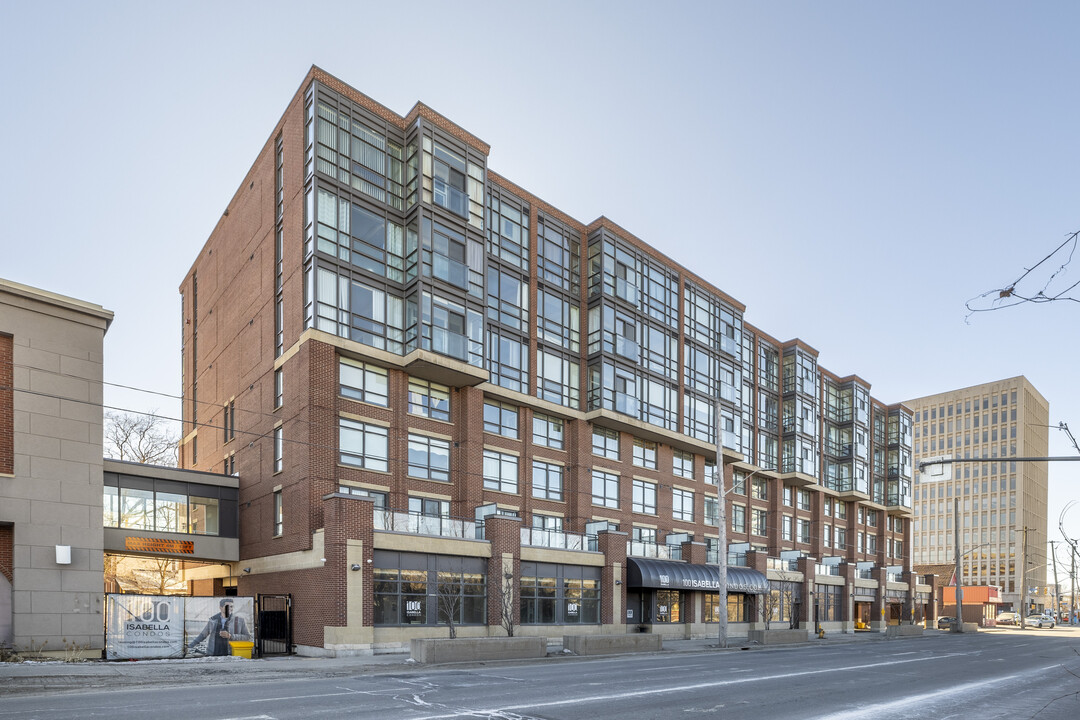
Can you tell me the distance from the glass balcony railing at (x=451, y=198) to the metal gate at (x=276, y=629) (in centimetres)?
1805

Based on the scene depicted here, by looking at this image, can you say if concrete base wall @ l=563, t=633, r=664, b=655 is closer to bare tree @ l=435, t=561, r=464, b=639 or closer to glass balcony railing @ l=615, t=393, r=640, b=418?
bare tree @ l=435, t=561, r=464, b=639

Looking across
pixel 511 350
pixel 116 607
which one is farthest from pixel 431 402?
pixel 116 607

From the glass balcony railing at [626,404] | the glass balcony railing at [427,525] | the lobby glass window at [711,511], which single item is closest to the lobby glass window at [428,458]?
the glass balcony railing at [427,525]

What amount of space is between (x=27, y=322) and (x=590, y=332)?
2737 cm

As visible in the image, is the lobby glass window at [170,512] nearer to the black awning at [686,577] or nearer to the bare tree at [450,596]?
the bare tree at [450,596]

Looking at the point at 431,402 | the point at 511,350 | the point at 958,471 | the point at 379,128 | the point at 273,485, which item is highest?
the point at 379,128

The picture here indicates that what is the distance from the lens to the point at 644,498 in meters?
49.0

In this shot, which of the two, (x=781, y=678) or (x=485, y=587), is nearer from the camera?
(x=781, y=678)

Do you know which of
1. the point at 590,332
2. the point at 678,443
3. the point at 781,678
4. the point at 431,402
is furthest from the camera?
the point at 678,443

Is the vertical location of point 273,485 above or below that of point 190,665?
above

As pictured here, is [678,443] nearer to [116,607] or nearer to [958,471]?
[116,607]

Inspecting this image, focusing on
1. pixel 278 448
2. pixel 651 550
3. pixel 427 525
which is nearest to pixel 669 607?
pixel 651 550

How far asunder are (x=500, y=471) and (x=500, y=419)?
8.50 ft

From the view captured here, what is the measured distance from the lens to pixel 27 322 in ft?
90.8
